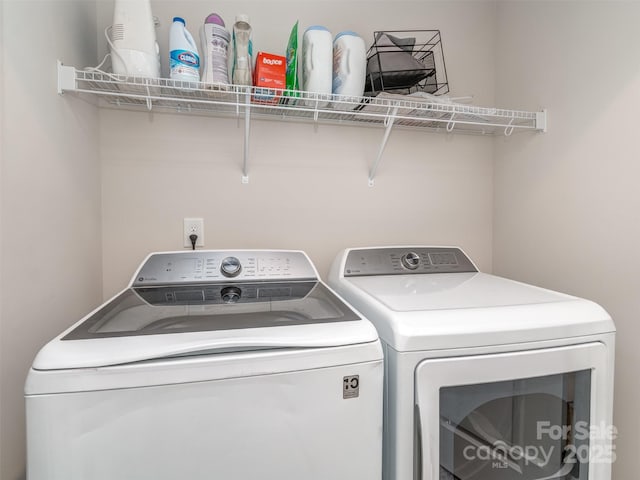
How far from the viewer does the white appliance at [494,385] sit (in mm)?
857

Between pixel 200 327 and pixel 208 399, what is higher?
pixel 200 327

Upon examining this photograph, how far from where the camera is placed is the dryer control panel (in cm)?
146

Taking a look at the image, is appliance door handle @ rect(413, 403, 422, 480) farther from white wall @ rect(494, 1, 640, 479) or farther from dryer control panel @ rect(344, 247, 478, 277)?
white wall @ rect(494, 1, 640, 479)

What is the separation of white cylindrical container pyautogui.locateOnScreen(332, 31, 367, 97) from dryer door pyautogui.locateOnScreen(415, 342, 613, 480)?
109cm

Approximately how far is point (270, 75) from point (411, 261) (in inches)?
38.4

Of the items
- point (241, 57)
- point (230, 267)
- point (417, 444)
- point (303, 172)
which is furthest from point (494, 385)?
point (241, 57)

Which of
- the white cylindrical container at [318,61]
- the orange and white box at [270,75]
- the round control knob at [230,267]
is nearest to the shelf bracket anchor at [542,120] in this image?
the white cylindrical container at [318,61]

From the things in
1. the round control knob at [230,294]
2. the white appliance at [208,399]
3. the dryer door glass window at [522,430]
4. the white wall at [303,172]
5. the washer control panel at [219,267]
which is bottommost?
the dryer door glass window at [522,430]

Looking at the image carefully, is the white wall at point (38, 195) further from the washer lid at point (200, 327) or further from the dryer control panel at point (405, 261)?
the dryer control panel at point (405, 261)

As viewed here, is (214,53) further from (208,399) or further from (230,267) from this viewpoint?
(208,399)

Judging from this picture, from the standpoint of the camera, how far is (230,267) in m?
1.30

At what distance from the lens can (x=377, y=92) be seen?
1.46 m

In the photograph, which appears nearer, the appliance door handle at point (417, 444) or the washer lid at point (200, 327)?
the washer lid at point (200, 327)

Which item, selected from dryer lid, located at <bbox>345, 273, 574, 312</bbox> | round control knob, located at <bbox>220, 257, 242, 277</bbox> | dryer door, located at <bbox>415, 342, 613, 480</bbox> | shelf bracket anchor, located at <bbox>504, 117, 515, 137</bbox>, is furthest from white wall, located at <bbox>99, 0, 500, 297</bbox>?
dryer door, located at <bbox>415, 342, 613, 480</bbox>
